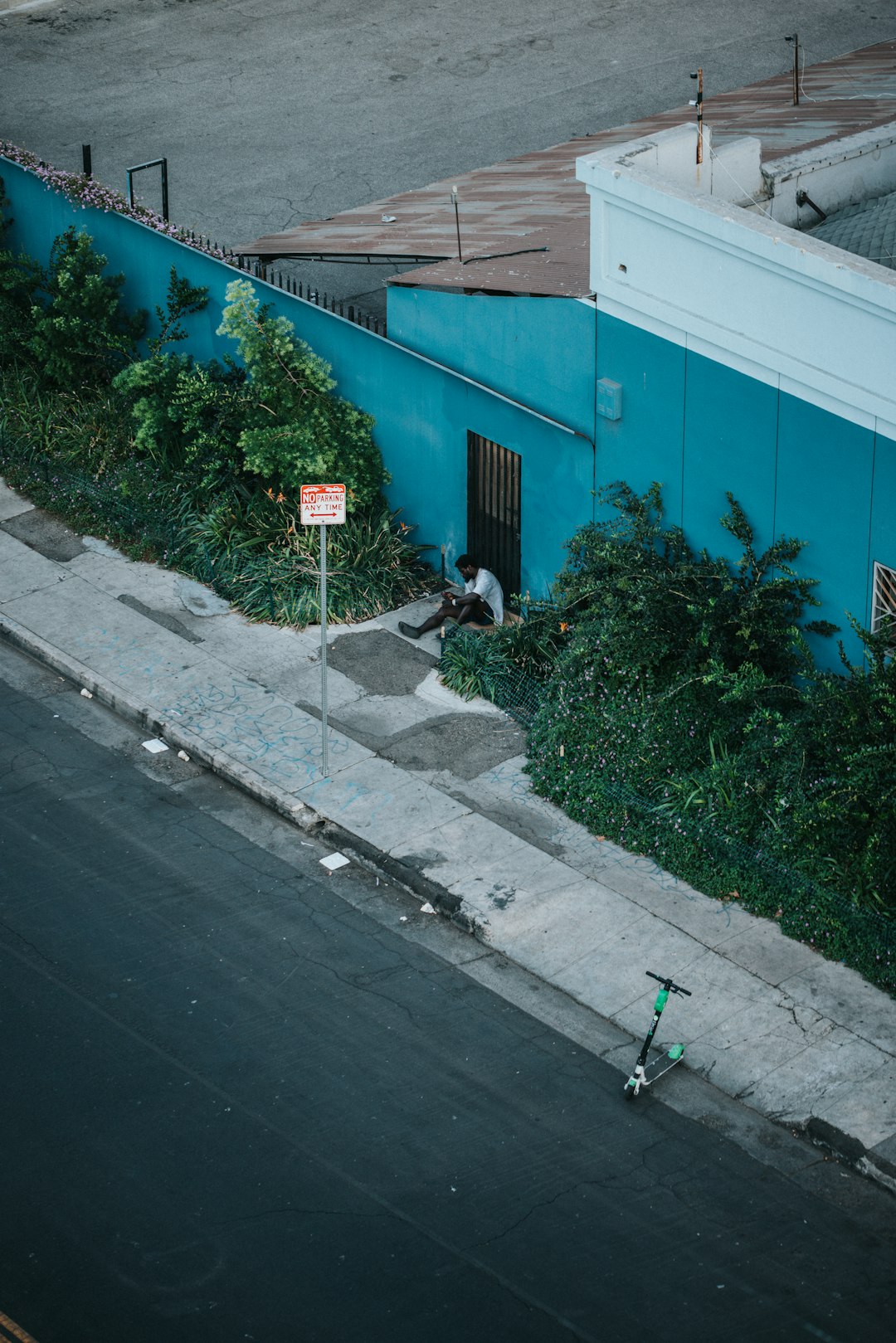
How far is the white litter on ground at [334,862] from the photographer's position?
14289 millimetres

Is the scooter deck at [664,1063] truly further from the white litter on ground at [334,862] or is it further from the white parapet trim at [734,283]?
the white parapet trim at [734,283]

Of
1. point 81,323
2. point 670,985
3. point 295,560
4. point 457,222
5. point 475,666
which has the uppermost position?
point 457,222

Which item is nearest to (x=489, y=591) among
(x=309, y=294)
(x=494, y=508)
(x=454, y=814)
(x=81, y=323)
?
(x=494, y=508)

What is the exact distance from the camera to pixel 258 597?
1783 centimetres

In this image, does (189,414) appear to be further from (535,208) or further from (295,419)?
(535,208)

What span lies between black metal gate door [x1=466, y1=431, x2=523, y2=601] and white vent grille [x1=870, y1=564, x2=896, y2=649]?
433 cm

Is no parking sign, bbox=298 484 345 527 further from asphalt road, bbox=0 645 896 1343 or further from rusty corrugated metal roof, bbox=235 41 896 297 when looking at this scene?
asphalt road, bbox=0 645 896 1343

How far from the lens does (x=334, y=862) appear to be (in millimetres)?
14344

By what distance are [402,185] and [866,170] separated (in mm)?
8621

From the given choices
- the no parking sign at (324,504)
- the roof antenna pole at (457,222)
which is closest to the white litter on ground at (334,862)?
the no parking sign at (324,504)

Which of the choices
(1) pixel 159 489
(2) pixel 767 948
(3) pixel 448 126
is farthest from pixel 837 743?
(3) pixel 448 126

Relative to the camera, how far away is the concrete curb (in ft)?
37.2

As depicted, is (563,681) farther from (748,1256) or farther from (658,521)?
(748,1256)

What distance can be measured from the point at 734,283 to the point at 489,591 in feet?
15.0
